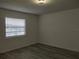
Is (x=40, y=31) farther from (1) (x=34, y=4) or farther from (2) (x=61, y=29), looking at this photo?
(1) (x=34, y=4)

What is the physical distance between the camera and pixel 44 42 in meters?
5.46

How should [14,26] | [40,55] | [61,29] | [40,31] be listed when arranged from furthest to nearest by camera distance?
1. [40,31]
2. [61,29]
3. [14,26]
4. [40,55]

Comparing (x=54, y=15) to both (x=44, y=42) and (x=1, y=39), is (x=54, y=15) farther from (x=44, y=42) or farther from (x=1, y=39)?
(x=1, y=39)

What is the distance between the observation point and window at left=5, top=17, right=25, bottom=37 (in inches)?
158

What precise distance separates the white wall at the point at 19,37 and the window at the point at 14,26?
0.23m

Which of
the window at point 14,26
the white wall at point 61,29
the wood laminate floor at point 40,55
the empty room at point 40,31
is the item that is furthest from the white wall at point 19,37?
the white wall at point 61,29

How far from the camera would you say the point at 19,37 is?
4.56 meters

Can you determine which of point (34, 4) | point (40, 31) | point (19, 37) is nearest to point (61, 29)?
point (40, 31)

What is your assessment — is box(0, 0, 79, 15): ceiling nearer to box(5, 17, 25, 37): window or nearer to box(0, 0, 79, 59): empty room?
box(0, 0, 79, 59): empty room

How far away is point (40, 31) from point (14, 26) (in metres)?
2.15

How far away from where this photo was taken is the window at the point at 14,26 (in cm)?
401

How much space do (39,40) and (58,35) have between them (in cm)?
178

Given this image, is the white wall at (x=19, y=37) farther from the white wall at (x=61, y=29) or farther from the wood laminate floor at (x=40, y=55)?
the white wall at (x=61, y=29)

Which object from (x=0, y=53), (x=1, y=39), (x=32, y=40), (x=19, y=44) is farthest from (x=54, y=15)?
(x=0, y=53)
